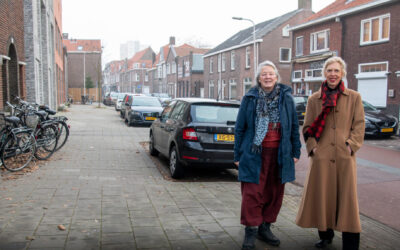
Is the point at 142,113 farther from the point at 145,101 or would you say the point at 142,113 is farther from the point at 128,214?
the point at 128,214

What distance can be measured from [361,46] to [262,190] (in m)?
20.9

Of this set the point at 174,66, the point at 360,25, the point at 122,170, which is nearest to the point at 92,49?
the point at 174,66

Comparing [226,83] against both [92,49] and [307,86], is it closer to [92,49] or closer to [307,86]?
[307,86]

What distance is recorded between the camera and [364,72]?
21609mm

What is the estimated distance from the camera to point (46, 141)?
8.66m

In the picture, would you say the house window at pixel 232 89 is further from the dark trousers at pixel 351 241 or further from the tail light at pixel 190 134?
the dark trousers at pixel 351 241

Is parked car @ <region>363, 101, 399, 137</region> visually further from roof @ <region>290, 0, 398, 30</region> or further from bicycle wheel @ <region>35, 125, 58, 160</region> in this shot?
bicycle wheel @ <region>35, 125, 58, 160</region>

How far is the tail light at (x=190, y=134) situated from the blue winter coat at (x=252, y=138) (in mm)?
2784

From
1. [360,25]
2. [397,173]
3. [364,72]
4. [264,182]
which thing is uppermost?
[360,25]

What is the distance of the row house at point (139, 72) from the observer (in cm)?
8438

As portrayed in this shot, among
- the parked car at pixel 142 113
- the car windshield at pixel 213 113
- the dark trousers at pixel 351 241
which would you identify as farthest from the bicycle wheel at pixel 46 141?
the parked car at pixel 142 113

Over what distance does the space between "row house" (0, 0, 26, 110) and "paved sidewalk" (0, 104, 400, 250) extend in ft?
15.9

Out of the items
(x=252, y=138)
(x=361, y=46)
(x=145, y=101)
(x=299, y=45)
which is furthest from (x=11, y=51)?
(x=299, y=45)

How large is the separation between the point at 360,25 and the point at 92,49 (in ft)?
179
